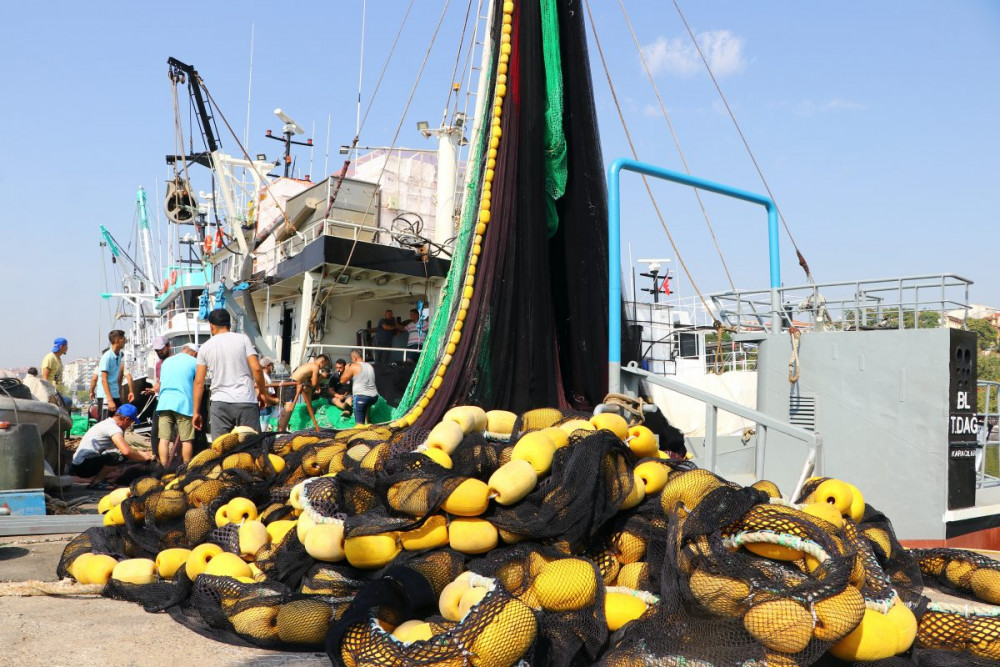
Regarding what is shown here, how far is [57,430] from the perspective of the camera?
25.1 ft

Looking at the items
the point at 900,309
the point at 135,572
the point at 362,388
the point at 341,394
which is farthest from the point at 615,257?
the point at 341,394

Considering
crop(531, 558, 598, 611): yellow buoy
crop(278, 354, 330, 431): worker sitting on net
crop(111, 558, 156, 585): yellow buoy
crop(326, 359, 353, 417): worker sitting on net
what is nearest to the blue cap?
crop(278, 354, 330, 431): worker sitting on net

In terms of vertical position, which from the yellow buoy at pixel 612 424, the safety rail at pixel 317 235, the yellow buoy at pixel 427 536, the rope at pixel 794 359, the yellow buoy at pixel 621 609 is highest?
the safety rail at pixel 317 235

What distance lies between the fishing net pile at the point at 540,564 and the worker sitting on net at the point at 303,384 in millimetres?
5145

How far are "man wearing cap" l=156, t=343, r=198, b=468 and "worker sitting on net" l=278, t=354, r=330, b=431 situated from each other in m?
2.60

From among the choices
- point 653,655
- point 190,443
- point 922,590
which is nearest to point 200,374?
point 190,443

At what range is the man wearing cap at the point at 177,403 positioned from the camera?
6477mm

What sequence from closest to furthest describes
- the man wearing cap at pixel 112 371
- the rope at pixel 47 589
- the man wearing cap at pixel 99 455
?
the rope at pixel 47 589, the man wearing cap at pixel 99 455, the man wearing cap at pixel 112 371

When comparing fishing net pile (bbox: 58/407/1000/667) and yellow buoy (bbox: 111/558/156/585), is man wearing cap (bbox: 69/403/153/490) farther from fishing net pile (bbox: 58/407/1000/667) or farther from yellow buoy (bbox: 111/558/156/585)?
yellow buoy (bbox: 111/558/156/585)

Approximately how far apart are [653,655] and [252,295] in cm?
1507

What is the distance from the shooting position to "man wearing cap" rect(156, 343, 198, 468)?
6.48 metres

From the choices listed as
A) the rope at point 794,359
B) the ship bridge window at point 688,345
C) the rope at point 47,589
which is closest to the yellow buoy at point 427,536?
the rope at point 47,589

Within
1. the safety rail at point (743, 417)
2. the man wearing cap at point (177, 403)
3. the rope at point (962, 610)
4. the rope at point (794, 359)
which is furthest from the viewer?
the rope at point (794, 359)

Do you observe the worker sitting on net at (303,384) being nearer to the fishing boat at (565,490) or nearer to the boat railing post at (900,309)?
the fishing boat at (565,490)
